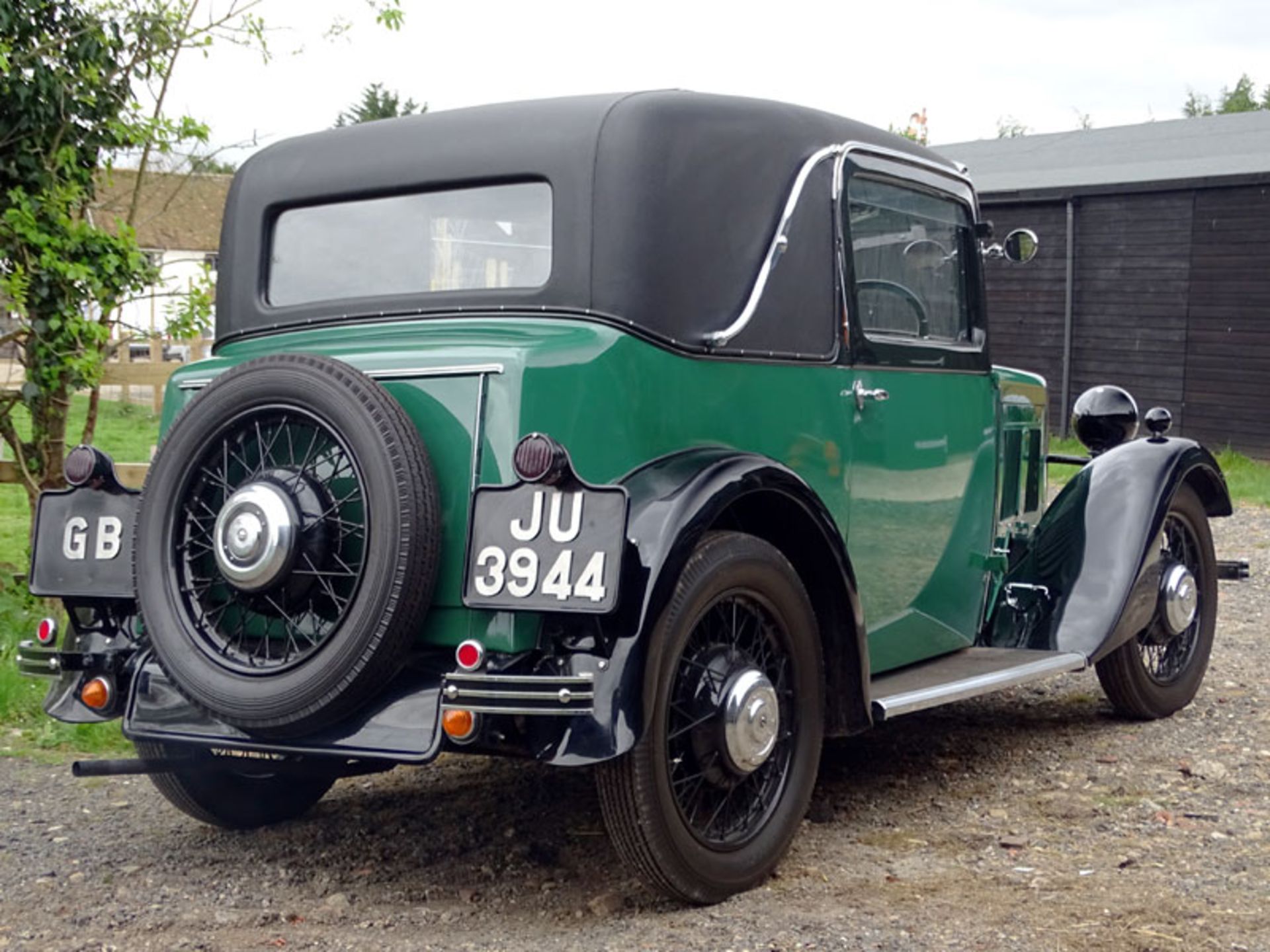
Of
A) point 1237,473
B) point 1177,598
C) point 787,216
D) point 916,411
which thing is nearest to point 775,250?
point 787,216

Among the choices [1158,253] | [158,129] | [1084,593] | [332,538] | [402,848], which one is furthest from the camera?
[1158,253]

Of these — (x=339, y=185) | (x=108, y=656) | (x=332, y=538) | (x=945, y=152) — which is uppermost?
(x=945, y=152)

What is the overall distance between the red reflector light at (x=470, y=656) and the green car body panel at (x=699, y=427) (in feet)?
0.49

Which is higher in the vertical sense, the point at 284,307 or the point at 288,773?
the point at 284,307

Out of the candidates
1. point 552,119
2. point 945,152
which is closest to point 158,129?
point 552,119

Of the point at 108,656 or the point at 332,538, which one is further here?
the point at 108,656

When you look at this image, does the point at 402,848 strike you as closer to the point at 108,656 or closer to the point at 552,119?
the point at 108,656

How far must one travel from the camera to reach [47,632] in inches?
157

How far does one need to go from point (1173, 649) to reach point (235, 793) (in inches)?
141

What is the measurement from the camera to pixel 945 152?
23969 mm

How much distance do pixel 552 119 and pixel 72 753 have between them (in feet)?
9.50

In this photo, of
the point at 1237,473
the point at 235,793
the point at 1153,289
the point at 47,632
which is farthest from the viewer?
the point at 1153,289

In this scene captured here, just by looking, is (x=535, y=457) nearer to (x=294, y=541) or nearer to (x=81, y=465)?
(x=294, y=541)

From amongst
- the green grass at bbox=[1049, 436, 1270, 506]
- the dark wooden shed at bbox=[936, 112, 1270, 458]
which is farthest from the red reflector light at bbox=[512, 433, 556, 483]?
the dark wooden shed at bbox=[936, 112, 1270, 458]
